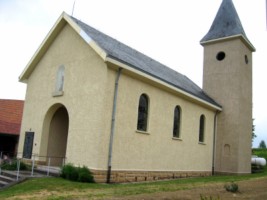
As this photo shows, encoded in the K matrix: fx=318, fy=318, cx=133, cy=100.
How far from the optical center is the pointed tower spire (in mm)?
25438

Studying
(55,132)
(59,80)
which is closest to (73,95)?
(59,80)

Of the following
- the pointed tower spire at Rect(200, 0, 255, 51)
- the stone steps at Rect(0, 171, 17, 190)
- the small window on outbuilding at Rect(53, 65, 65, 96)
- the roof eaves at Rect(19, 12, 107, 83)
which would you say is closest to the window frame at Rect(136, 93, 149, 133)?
the roof eaves at Rect(19, 12, 107, 83)

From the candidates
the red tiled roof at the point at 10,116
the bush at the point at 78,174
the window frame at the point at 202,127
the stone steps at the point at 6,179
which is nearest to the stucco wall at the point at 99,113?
the bush at the point at 78,174

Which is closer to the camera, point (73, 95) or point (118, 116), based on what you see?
point (118, 116)

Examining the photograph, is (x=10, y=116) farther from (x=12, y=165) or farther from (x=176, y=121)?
(x=176, y=121)

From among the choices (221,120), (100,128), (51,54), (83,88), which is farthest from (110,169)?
(221,120)

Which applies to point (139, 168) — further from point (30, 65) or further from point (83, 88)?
point (30, 65)

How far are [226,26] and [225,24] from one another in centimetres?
34

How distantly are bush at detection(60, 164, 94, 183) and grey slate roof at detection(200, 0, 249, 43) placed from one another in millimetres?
17179

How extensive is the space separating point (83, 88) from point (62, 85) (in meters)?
1.96

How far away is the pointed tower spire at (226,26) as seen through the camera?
83.5ft

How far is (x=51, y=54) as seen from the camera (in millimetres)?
17844

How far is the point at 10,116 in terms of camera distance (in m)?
26.4

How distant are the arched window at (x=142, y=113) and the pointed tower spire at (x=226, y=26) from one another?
12.0 metres
